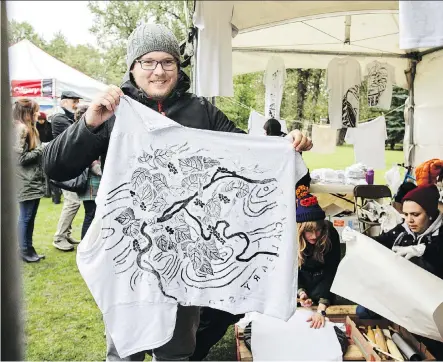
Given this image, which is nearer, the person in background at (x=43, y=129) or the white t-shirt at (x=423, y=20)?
the white t-shirt at (x=423, y=20)

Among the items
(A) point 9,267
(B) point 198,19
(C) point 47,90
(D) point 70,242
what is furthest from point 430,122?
(C) point 47,90

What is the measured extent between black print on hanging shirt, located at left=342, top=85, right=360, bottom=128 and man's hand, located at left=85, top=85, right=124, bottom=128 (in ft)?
16.5

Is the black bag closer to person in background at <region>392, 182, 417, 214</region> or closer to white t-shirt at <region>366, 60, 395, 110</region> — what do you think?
person in background at <region>392, 182, 417, 214</region>

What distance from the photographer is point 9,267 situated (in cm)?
97

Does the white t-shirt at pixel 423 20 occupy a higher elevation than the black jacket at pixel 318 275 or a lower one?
higher

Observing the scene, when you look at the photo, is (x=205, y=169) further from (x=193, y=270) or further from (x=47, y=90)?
(x=47, y=90)

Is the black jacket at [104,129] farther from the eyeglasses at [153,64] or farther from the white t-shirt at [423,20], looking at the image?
the white t-shirt at [423,20]

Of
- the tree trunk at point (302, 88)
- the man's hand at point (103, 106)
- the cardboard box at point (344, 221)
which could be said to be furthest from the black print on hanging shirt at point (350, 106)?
the tree trunk at point (302, 88)

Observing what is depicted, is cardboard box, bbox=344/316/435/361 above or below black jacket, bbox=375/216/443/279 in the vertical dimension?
below

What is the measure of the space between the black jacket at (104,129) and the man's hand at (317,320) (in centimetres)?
126

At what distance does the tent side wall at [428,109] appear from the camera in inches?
208

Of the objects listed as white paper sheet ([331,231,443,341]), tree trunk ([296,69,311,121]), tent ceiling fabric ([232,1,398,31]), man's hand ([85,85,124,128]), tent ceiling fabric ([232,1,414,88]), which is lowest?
white paper sheet ([331,231,443,341])

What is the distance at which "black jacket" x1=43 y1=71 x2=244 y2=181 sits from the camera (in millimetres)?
1485

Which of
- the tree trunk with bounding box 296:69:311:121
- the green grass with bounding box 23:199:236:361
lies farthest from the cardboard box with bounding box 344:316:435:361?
the tree trunk with bounding box 296:69:311:121
